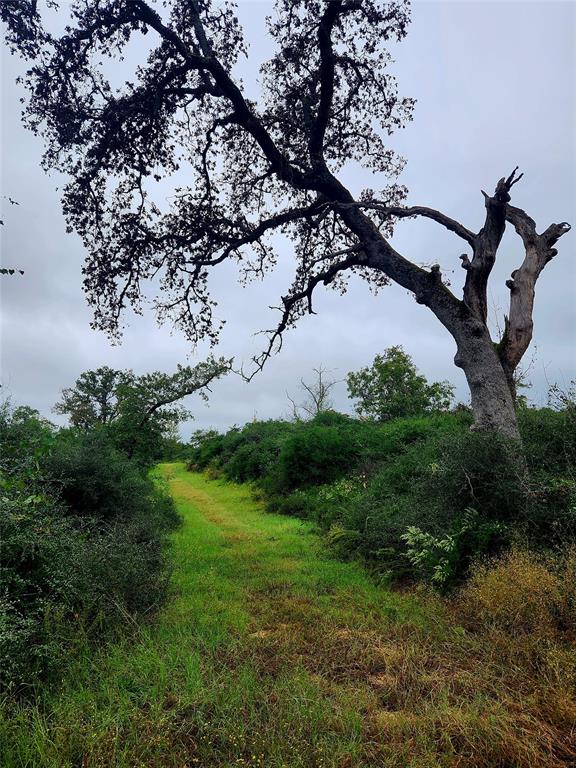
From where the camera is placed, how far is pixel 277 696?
3057 millimetres

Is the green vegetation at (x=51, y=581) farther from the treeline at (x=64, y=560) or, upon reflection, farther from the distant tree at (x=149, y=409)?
the distant tree at (x=149, y=409)

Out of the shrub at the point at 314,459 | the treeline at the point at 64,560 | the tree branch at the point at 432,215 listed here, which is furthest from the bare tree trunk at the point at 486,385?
the shrub at the point at 314,459

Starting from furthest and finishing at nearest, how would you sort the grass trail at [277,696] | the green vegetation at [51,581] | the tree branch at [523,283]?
the tree branch at [523,283]
the green vegetation at [51,581]
the grass trail at [277,696]


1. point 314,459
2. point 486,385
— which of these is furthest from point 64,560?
point 314,459

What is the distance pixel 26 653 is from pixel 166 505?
8.52 meters

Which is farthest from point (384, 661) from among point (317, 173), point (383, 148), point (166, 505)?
point (383, 148)

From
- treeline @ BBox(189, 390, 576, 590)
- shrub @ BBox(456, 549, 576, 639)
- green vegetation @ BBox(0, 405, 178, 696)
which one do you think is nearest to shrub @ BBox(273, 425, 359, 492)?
treeline @ BBox(189, 390, 576, 590)

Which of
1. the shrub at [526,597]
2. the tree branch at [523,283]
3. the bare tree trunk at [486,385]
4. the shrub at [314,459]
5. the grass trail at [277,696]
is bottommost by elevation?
the grass trail at [277,696]

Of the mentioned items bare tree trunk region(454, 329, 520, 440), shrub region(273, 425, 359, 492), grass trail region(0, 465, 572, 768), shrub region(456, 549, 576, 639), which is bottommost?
grass trail region(0, 465, 572, 768)

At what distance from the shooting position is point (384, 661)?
3650 millimetres

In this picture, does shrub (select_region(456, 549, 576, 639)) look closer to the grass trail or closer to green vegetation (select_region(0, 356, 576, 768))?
green vegetation (select_region(0, 356, 576, 768))

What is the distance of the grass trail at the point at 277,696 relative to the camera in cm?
249

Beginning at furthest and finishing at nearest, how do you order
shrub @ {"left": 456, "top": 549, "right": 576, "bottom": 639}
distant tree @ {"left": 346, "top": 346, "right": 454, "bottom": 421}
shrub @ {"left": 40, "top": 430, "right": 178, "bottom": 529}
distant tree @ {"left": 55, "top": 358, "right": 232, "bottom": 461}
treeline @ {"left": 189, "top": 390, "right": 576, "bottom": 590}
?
distant tree @ {"left": 346, "top": 346, "right": 454, "bottom": 421}
distant tree @ {"left": 55, "top": 358, "right": 232, "bottom": 461}
shrub @ {"left": 40, "top": 430, "right": 178, "bottom": 529}
treeline @ {"left": 189, "top": 390, "right": 576, "bottom": 590}
shrub @ {"left": 456, "top": 549, "right": 576, "bottom": 639}

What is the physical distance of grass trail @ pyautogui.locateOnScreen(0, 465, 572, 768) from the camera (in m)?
2.49
